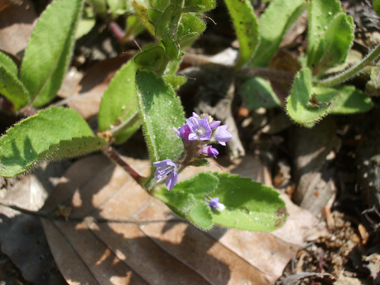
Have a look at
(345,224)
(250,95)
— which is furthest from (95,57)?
(345,224)

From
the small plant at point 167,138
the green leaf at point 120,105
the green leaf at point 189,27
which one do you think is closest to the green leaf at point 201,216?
the small plant at point 167,138

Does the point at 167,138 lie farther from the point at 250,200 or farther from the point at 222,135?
the point at 250,200

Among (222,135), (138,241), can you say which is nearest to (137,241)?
(138,241)

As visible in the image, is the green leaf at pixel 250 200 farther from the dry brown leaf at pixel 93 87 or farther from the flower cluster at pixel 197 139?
the dry brown leaf at pixel 93 87

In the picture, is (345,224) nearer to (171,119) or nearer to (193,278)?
(193,278)

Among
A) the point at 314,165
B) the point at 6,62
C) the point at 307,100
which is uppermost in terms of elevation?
the point at 6,62

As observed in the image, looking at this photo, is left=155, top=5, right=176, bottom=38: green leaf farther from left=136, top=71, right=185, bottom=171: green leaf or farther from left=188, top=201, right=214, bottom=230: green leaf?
left=188, top=201, right=214, bottom=230: green leaf

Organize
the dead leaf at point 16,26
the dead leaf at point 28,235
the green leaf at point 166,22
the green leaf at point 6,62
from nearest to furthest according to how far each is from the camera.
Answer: the green leaf at point 166,22 < the dead leaf at point 28,235 < the green leaf at point 6,62 < the dead leaf at point 16,26
